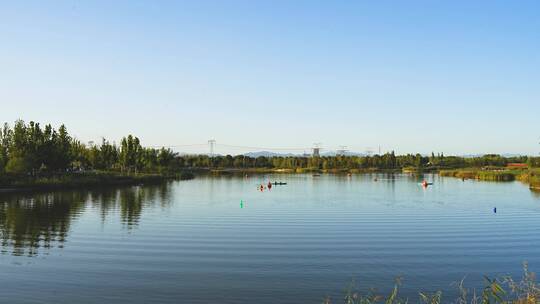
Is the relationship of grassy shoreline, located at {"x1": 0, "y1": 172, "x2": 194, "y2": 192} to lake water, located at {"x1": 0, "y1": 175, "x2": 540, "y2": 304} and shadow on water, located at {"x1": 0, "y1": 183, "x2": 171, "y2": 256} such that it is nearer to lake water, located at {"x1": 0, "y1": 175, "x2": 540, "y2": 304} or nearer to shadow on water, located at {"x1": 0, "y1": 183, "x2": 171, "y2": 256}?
shadow on water, located at {"x1": 0, "y1": 183, "x2": 171, "y2": 256}

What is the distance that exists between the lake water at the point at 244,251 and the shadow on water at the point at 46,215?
14cm

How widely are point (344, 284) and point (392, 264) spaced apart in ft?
14.0

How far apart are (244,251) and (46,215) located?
20.9 metres

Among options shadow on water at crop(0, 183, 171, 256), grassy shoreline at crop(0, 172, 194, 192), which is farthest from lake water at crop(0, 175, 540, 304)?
grassy shoreline at crop(0, 172, 194, 192)

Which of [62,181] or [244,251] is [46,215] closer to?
[244,251]

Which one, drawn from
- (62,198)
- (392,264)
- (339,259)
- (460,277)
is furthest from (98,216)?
(460,277)

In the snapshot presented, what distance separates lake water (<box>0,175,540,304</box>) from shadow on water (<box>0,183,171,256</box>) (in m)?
0.14

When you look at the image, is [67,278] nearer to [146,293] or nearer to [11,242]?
[146,293]

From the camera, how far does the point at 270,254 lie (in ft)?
77.3

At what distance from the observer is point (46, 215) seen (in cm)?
3766

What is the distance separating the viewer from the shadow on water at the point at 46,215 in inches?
1030

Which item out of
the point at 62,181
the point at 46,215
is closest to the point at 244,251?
the point at 46,215

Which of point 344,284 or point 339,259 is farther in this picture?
point 339,259

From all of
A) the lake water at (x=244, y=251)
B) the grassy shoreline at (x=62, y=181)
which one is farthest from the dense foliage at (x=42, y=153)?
the lake water at (x=244, y=251)
